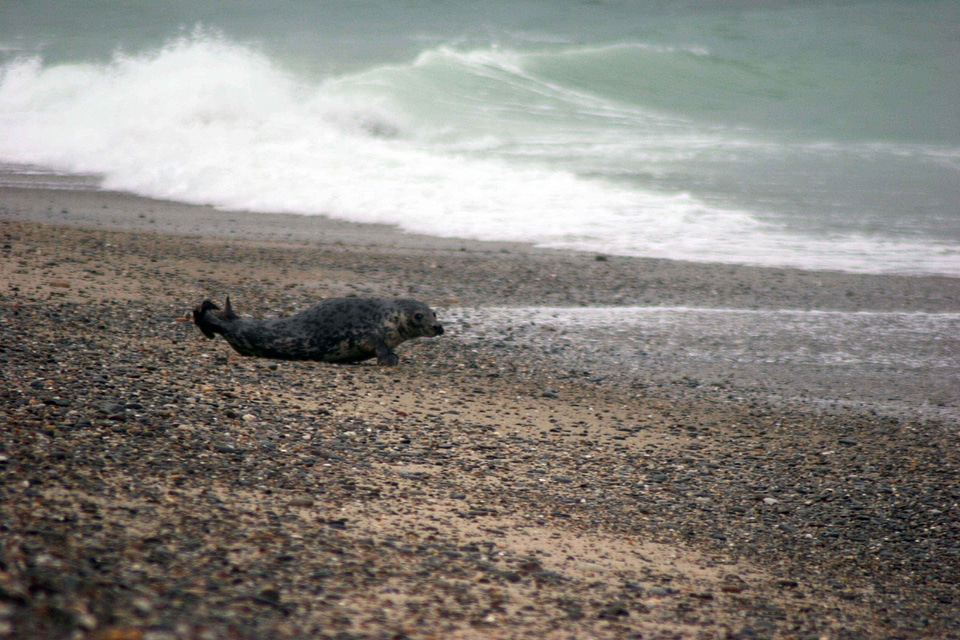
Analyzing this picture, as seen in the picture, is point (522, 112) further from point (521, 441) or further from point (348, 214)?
point (521, 441)

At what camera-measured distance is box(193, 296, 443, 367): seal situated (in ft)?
19.1

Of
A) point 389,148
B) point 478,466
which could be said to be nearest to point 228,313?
point 478,466

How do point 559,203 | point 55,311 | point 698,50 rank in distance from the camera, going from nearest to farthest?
point 55,311 < point 559,203 < point 698,50

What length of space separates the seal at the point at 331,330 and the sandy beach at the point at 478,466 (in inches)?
6.1

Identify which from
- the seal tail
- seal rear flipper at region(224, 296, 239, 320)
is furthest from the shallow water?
the seal tail

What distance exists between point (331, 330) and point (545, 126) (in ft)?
59.2

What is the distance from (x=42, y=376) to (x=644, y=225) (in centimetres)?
927

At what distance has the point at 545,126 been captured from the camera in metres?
23.1

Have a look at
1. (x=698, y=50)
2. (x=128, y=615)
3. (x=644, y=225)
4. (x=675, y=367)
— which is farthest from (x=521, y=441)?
(x=698, y=50)

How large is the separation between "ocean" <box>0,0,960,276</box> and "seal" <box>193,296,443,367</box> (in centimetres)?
538

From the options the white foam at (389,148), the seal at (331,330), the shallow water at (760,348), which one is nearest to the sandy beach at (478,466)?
the shallow water at (760,348)

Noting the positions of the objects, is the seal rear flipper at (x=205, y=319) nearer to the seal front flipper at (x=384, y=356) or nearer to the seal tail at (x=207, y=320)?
the seal tail at (x=207, y=320)

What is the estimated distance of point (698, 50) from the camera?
32031 millimetres

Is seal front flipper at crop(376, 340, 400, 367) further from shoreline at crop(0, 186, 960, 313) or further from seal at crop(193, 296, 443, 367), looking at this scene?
shoreline at crop(0, 186, 960, 313)
